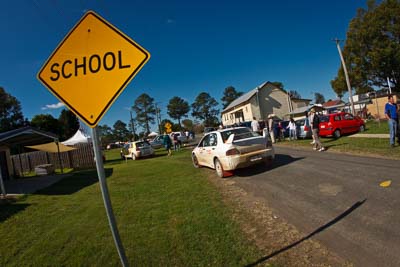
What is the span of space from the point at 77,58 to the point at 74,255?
3.02 metres

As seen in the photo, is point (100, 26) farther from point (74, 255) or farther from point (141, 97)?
point (141, 97)

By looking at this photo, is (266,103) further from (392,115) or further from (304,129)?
(392,115)

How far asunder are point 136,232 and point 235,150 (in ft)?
12.9

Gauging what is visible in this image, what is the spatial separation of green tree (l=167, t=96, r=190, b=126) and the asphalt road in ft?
290

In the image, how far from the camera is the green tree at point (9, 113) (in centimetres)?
4978

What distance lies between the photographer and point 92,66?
2.14m

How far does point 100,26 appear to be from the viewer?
220 cm

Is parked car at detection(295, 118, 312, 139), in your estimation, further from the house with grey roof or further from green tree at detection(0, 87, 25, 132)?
green tree at detection(0, 87, 25, 132)

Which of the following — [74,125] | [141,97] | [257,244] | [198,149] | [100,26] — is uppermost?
[141,97]

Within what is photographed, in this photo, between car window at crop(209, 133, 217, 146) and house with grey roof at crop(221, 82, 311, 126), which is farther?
house with grey roof at crop(221, 82, 311, 126)

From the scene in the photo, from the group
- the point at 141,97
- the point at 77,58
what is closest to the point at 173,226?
the point at 77,58

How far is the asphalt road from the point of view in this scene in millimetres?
2838

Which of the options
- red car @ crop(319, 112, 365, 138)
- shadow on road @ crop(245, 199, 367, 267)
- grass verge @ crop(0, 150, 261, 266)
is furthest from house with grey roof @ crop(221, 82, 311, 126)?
shadow on road @ crop(245, 199, 367, 267)

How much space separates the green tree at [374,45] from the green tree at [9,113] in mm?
64538
